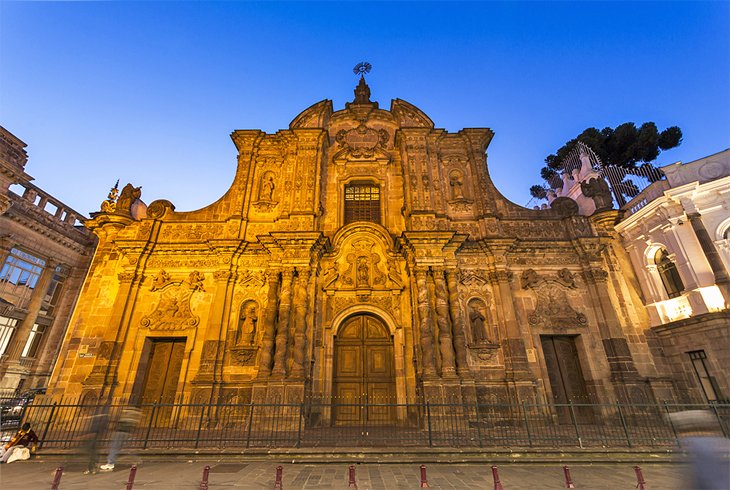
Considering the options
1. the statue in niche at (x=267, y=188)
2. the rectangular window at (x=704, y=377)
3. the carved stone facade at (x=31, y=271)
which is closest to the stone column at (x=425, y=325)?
the statue in niche at (x=267, y=188)

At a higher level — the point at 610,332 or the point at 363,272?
the point at 363,272

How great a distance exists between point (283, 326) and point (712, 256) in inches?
615

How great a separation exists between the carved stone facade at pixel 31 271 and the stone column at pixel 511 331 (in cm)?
2279

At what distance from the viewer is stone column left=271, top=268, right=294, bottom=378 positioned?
10.6 m

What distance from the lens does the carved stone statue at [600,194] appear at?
13.3 m

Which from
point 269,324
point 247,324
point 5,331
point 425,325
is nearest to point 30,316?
point 5,331

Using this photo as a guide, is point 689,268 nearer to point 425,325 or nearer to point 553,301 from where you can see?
point 553,301

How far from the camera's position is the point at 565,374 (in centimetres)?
1173

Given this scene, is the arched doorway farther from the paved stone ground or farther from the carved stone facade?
the carved stone facade

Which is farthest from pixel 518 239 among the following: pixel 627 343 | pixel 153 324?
pixel 153 324

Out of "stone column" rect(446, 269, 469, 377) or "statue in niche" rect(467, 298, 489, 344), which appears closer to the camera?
"stone column" rect(446, 269, 469, 377)

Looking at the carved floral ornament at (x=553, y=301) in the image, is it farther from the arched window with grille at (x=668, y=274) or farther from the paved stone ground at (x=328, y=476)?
the paved stone ground at (x=328, y=476)

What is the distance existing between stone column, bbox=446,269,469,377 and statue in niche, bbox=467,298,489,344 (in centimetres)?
55

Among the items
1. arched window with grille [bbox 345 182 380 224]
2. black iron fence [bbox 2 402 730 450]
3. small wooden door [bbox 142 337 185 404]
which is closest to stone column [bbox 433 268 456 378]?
black iron fence [bbox 2 402 730 450]
